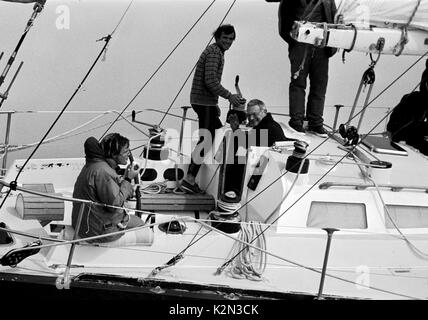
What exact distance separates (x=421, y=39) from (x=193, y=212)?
2.45 m

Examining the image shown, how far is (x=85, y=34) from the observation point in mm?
15891

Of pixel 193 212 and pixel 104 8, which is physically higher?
pixel 104 8

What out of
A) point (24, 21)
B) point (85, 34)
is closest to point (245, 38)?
point (85, 34)

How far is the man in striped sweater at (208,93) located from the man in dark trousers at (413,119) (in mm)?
1382

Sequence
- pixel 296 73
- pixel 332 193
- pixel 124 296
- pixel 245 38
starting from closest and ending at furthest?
pixel 124 296 < pixel 332 193 < pixel 296 73 < pixel 245 38

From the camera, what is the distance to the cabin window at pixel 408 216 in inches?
250

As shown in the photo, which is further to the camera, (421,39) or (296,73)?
(296,73)

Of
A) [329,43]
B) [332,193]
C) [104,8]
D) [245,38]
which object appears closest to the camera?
[332,193]

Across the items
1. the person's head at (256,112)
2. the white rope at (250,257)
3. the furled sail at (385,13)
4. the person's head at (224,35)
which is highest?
the furled sail at (385,13)

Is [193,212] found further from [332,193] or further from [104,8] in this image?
[104,8]

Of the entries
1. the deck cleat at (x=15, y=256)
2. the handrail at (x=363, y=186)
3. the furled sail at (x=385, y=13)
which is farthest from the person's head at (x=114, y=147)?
the furled sail at (x=385, y=13)

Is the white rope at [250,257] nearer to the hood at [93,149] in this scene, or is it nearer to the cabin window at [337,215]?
the cabin window at [337,215]

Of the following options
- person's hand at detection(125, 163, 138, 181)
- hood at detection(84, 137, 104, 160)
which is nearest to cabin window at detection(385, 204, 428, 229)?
person's hand at detection(125, 163, 138, 181)
